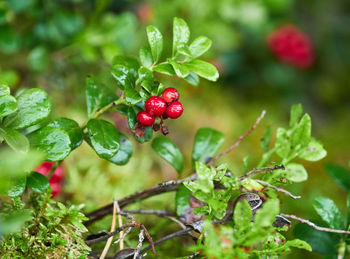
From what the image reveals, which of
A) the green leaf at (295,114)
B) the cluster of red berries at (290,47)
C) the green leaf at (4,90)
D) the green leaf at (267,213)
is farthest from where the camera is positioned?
the cluster of red berries at (290,47)

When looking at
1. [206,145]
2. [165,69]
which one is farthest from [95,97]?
[206,145]

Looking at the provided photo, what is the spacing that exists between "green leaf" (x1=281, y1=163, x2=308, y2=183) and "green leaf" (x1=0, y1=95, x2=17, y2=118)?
0.64m

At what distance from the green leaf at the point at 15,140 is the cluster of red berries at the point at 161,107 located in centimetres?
25

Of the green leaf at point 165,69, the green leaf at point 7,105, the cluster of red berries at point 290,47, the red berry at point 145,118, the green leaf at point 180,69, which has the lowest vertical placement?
the cluster of red berries at point 290,47

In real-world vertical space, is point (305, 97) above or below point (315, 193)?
below

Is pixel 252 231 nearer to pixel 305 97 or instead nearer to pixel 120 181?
pixel 120 181

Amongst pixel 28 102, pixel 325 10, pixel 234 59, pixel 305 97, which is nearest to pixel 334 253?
pixel 28 102

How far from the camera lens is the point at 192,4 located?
79.0 inches

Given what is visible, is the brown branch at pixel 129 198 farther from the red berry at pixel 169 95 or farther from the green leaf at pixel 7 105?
the green leaf at pixel 7 105

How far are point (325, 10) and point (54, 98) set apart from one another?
2613 mm

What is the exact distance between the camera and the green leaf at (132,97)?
2.62 ft

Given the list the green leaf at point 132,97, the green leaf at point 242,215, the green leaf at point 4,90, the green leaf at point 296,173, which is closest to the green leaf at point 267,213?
the green leaf at point 242,215

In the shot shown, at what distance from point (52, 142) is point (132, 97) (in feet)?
0.67

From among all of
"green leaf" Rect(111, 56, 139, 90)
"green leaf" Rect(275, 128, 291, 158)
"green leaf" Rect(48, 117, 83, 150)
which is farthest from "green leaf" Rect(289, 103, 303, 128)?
"green leaf" Rect(48, 117, 83, 150)
